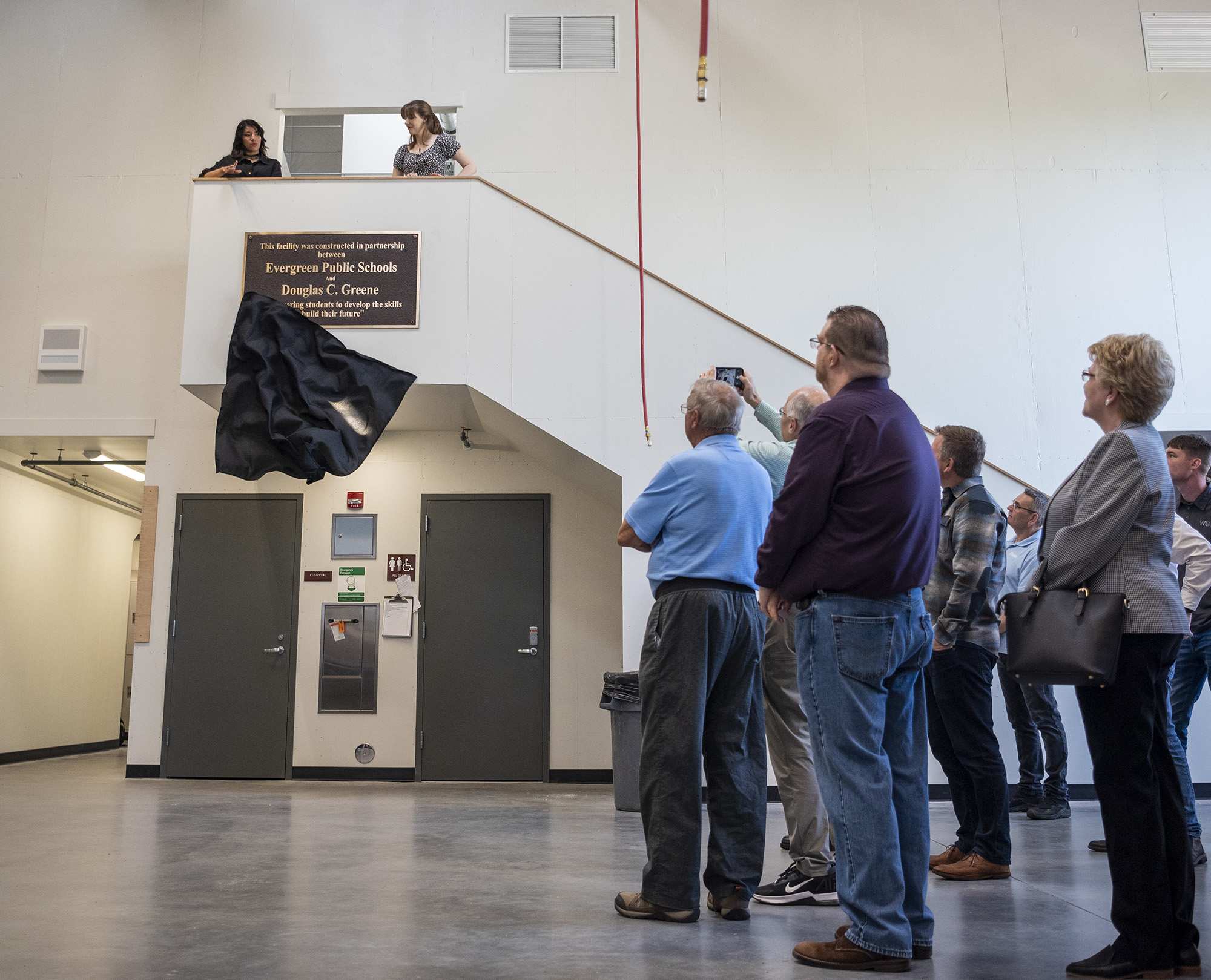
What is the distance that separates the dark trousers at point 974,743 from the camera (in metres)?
3.16

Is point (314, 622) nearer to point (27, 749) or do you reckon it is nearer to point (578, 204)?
point (27, 749)

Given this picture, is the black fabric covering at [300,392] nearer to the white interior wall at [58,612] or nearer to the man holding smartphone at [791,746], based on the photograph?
the white interior wall at [58,612]

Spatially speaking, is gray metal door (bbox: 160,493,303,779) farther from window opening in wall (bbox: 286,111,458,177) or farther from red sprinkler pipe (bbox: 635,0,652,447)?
red sprinkler pipe (bbox: 635,0,652,447)

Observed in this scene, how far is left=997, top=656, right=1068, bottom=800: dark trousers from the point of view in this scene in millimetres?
4984

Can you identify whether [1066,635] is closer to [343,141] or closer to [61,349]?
[343,141]

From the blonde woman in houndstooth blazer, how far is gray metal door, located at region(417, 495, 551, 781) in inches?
194

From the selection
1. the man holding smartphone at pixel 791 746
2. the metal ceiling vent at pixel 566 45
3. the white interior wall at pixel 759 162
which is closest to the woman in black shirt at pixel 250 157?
the white interior wall at pixel 759 162

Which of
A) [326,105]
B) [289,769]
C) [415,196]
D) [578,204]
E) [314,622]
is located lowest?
[289,769]

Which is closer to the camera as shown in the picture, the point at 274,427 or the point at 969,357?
the point at 274,427

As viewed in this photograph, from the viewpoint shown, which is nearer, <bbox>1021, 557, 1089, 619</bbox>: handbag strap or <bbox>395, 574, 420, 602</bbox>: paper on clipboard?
<bbox>1021, 557, 1089, 619</bbox>: handbag strap

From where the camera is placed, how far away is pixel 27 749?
7.78m

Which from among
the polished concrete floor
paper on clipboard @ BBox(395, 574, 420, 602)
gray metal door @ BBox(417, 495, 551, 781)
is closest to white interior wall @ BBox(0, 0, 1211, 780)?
paper on clipboard @ BBox(395, 574, 420, 602)

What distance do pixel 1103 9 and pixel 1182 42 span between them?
2.05 ft

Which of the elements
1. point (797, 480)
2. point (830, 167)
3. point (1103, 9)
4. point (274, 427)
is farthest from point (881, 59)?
point (797, 480)
